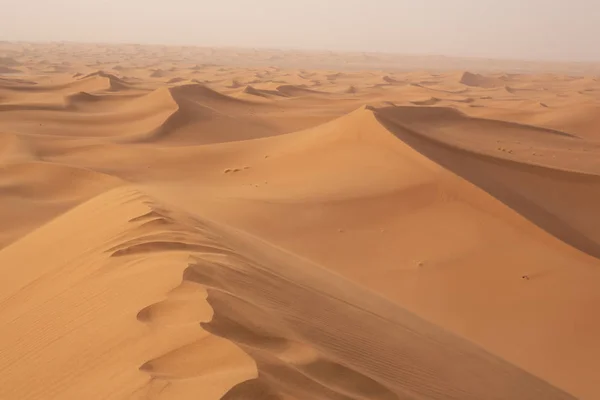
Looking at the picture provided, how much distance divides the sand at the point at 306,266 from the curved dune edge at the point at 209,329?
16mm

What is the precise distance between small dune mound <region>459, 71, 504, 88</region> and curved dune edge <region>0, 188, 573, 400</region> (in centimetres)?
4358

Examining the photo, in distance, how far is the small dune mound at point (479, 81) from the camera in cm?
4573

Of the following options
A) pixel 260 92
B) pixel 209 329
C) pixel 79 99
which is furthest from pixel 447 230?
pixel 260 92

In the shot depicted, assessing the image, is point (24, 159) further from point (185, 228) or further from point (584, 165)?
point (584, 165)

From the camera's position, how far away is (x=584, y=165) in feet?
36.6

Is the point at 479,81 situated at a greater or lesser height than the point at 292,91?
greater

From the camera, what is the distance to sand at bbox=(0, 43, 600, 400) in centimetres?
300

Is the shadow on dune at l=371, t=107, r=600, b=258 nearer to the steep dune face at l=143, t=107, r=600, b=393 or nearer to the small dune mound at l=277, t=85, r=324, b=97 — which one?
the steep dune face at l=143, t=107, r=600, b=393

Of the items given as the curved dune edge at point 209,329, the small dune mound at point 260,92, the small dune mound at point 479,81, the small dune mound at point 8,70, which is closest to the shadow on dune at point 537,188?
the curved dune edge at point 209,329

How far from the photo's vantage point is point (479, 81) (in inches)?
1880

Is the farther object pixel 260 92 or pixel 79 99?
pixel 260 92

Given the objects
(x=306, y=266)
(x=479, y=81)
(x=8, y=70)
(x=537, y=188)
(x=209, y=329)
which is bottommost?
(x=8, y=70)

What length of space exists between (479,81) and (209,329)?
48.4 m

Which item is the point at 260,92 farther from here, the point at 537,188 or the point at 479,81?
the point at 479,81
